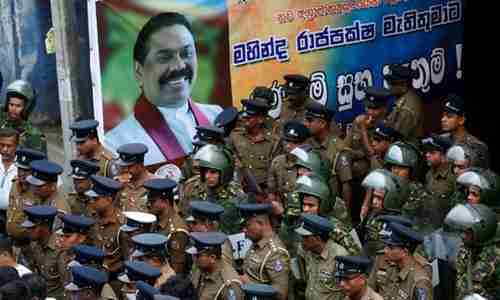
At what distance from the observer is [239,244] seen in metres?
11.0

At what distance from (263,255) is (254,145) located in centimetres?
251

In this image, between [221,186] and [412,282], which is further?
[221,186]

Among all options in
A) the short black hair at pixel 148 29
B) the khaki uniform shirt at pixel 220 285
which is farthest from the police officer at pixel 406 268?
the short black hair at pixel 148 29

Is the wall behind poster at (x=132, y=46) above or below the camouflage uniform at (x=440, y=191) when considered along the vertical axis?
above

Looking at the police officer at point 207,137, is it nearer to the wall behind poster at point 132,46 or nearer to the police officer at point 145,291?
the wall behind poster at point 132,46

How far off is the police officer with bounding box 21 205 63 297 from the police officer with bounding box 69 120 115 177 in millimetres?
1333

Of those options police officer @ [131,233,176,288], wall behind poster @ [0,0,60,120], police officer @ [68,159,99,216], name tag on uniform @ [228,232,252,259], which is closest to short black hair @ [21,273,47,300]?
police officer @ [131,233,176,288]

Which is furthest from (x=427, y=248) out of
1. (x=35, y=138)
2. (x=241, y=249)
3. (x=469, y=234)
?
(x=35, y=138)

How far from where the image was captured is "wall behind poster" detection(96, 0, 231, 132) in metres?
12.3

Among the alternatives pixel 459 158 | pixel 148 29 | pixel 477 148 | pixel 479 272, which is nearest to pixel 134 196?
pixel 148 29

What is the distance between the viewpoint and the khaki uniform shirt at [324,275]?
375 inches

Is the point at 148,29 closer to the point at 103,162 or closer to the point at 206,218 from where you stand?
the point at 103,162

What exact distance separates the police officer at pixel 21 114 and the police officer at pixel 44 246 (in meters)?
1.96

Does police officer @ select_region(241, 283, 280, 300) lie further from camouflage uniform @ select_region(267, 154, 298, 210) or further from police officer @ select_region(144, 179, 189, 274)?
camouflage uniform @ select_region(267, 154, 298, 210)
